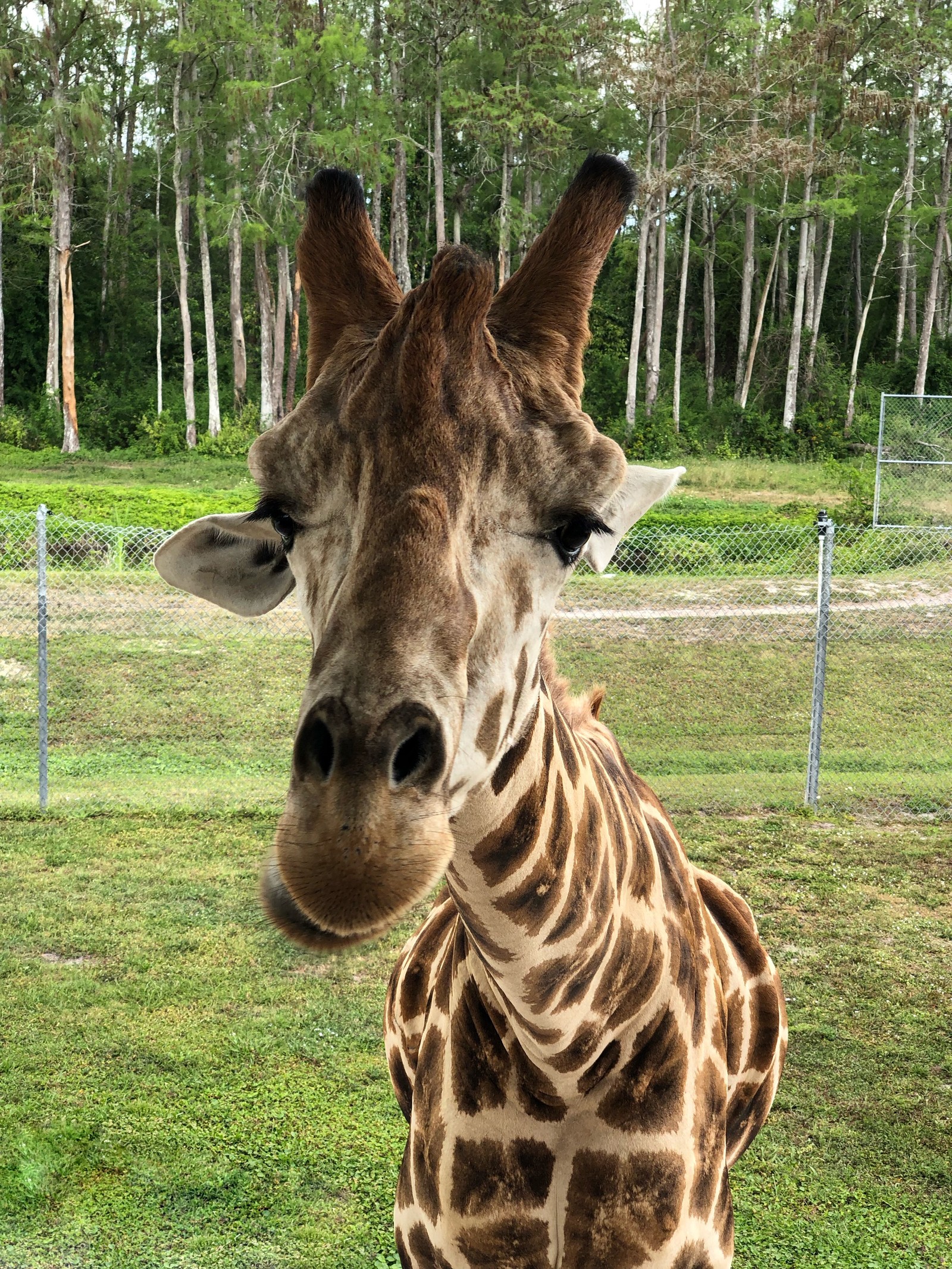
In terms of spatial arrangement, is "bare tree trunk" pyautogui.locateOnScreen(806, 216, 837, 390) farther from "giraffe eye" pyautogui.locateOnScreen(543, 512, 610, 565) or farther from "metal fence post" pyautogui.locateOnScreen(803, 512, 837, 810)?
"giraffe eye" pyautogui.locateOnScreen(543, 512, 610, 565)

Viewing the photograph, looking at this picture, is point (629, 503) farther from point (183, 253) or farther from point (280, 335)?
point (183, 253)

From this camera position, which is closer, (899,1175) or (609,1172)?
(609,1172)

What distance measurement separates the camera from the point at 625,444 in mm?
26281

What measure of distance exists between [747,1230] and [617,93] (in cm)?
3114

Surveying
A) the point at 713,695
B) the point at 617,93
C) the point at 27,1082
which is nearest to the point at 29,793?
the point at 27,1082

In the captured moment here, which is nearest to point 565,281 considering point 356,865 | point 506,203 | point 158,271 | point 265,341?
point 356,865

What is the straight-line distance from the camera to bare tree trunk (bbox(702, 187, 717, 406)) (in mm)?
34312

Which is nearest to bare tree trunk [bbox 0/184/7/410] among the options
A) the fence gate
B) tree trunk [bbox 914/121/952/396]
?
the fence gate

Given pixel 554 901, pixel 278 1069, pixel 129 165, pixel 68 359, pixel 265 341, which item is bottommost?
pixel 278 1069

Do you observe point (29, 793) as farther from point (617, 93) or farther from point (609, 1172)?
point (617, 93)

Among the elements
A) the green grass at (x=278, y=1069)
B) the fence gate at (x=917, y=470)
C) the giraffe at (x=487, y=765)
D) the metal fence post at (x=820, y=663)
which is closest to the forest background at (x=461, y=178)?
the fence gate at (x=917, y=470)

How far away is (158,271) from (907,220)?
70.1ft

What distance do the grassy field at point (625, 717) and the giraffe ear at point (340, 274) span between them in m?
6.80

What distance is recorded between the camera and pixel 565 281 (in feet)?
5.06
